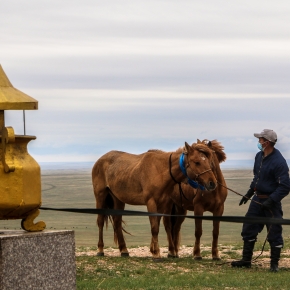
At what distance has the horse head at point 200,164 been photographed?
40.3 ft

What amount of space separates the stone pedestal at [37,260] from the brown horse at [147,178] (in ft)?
22.0

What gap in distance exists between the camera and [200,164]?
12.4m

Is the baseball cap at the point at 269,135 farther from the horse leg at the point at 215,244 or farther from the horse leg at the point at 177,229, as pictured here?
the horse leg at the point at 177,229

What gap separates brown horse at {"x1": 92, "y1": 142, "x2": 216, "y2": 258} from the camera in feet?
41.1

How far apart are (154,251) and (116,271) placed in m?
2.24

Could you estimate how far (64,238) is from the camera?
18.9ft

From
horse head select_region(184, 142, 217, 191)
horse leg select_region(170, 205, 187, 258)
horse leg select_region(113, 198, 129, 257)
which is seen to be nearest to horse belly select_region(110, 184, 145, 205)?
horse leg select_region(113, 198, 129, 257)

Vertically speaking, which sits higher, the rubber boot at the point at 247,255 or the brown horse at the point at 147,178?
the brown horse at the point at 147,178

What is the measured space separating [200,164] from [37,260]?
23.3 ft

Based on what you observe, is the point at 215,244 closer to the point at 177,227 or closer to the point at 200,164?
the point at 177,227

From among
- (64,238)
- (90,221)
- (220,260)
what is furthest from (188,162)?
(90,221)

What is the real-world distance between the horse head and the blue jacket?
32.9 inches

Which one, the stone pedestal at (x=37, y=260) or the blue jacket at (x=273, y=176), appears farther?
the blue jacket at (x=273, y=176)

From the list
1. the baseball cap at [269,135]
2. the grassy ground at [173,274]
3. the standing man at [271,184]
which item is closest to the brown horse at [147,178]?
the standing man at [271,184]
